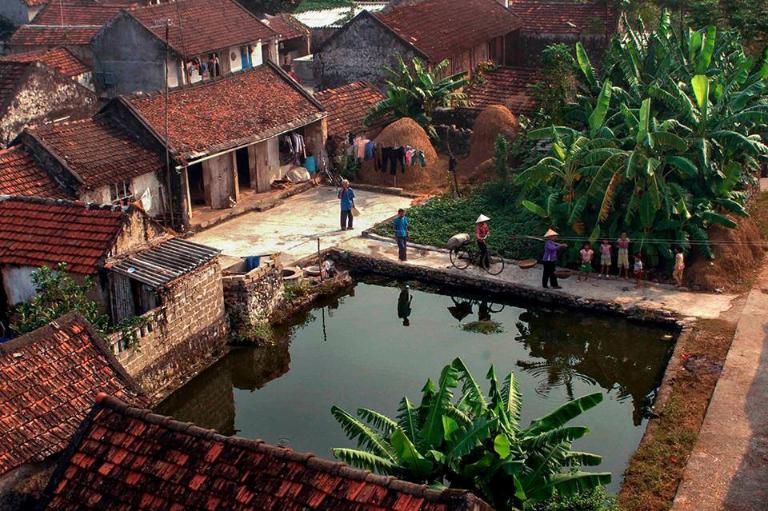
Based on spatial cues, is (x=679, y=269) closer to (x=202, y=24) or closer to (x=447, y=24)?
(x=447, y=24)

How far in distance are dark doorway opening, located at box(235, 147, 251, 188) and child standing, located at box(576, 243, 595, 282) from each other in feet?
38.5

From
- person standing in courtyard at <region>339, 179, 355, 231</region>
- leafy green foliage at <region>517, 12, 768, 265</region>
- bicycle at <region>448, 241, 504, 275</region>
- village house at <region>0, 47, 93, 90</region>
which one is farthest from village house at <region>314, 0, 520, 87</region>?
bicycle at <region>448, 241, 504, 275</region>

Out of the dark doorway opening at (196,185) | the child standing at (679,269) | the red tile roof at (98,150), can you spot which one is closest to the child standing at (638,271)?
the child standing at (679,269)

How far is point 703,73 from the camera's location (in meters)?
24.7

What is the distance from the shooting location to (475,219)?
85.2 ft

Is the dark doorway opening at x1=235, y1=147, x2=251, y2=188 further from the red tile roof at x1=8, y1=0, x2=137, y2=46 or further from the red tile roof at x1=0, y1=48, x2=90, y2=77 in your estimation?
the red tile roof at x1=8, y1=0, x2=137, y2=46

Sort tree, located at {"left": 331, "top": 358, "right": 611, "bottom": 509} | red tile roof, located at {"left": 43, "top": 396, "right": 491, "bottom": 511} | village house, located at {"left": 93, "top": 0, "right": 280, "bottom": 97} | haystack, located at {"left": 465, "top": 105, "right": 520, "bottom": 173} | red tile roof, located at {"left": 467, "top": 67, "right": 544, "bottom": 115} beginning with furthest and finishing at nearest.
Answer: village house, located at {"left": 93, "top": 0, "right": 280, "bottom": 97} → red tile roof, located at {"left": 467, "top": 67, "right": 544, "bottom": 115} → haystack, located at {"left": 465, "top": 105, "right": 520, "bottom": 173} → tree, located at {"left": 331, "top": 358, "right": 611, "bottom": 509} → red tile roof, located at {"left": 43, "top": 396, "right": 491, "bottom": 511}

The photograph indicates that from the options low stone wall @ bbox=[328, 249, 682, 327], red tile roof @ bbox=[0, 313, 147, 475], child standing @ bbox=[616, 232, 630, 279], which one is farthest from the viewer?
child standing @ bbox=[616, 232, 630, 279]

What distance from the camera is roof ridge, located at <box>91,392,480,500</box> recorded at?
8.73 metres

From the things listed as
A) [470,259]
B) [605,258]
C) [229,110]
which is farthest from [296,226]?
[605,258]

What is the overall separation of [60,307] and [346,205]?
31.8ft

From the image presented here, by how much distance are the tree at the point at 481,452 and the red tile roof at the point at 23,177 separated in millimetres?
12878

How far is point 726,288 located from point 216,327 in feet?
37.4

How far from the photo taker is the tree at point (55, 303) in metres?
17.4
